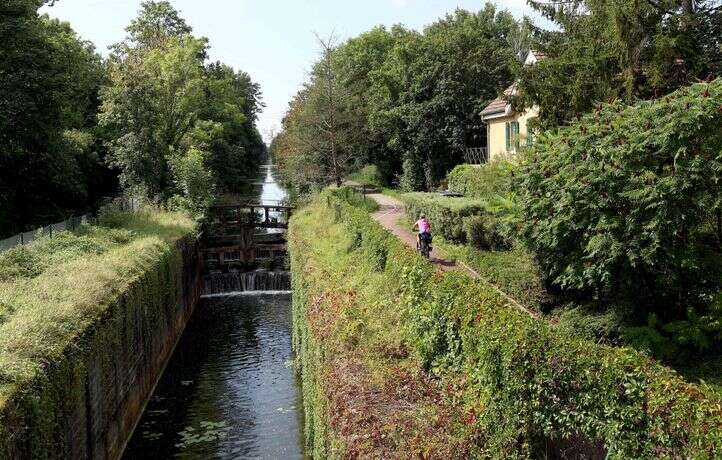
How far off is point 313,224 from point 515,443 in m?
23.8

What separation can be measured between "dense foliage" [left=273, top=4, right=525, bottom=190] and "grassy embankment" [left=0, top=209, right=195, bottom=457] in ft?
66.1

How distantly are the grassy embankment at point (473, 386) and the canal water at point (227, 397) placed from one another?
501cm

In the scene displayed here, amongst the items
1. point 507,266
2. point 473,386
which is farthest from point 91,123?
point 473,386

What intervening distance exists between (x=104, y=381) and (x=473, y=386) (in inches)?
403

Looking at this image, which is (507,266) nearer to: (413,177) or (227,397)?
(227,397)

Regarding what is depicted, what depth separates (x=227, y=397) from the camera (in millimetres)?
21141

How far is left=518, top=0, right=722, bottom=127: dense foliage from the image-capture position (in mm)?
16359

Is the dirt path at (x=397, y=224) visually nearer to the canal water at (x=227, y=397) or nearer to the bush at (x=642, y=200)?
the bush at (x=642, y=200)

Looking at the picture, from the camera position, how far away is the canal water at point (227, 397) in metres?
17.5

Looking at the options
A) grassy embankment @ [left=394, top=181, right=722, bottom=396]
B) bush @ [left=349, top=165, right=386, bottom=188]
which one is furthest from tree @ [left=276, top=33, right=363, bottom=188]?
grassy embankment @ [left=394, top=181, right=722, bottom=396]

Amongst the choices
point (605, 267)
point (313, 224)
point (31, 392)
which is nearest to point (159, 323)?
point (313, 224)

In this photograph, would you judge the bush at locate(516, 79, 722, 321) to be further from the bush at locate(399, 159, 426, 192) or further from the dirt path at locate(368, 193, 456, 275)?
the bush at locate(399, 159, 426, 192)

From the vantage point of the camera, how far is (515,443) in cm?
779

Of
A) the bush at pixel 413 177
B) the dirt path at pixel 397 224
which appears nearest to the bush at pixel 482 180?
the dirt path at pixel 397 224
